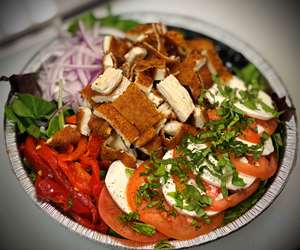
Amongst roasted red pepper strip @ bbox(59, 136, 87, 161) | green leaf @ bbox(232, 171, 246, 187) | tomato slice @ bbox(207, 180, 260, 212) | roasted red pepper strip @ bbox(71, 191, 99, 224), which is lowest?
tomato slice @ bbox(207, 180, 260, 212)

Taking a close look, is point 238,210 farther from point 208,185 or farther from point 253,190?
point 208,185

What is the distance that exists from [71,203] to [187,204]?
642 mm

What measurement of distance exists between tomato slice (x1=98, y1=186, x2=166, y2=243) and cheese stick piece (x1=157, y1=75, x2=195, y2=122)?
596mm

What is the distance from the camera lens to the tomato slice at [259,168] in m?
2.21

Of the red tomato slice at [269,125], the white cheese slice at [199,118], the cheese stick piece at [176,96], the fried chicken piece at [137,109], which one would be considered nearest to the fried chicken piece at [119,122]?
the fried chicken piece at [137,109]

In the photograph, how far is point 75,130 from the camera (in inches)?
95.4

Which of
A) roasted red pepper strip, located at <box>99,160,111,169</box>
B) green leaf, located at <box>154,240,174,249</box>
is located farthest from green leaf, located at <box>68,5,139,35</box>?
green leaf, located at <box>154,240,174,249</box>

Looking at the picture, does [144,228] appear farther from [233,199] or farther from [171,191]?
[233,199]

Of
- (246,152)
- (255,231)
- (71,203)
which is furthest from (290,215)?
(71,203)

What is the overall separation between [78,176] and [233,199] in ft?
2.80

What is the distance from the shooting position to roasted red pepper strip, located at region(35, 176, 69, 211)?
227 cm

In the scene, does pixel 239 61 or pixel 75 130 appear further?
pixel 239 61

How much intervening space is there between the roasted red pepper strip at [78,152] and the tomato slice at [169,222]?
38 cm

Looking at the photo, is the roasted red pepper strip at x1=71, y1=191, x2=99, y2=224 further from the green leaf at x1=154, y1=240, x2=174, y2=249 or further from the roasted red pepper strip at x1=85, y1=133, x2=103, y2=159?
the green leaf at x1=154, y1=240, x2=174, y2=249
